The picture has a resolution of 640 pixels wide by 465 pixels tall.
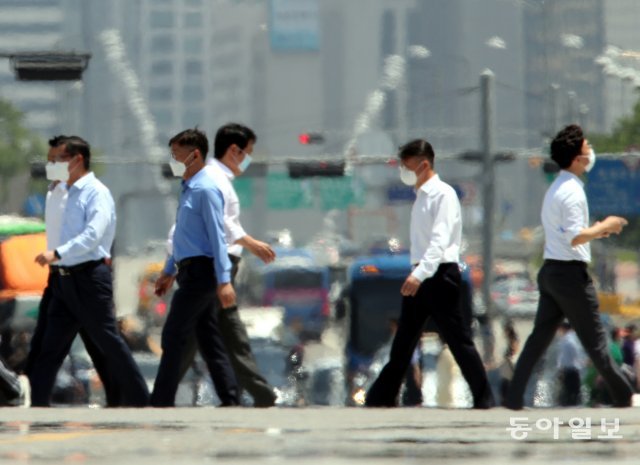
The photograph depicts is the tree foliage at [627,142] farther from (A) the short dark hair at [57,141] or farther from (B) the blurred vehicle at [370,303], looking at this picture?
(A) the short dark hair at [57,141]

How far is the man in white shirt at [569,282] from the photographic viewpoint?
10.7 m

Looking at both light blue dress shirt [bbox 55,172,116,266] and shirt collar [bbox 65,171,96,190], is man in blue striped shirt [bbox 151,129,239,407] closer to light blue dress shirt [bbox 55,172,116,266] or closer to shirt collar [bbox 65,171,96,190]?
light blue dress shirt [bbox 55,172,116,266]

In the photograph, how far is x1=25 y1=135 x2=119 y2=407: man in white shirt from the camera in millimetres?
11172

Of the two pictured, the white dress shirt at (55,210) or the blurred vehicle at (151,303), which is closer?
the white dress shirt at (55,210)

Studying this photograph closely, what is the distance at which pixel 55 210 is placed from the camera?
11.5m

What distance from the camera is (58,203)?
11477mm

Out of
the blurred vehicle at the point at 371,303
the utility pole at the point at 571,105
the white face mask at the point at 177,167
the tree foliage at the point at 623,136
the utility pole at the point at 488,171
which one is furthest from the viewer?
the tree foliage at the point at 623,136

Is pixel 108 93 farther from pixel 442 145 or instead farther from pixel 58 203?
pixel 58 203

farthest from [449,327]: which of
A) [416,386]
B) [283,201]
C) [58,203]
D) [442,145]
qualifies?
[442,145]

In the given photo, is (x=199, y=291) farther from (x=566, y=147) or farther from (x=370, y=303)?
(x=370, y=303)

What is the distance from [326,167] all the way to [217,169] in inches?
1430

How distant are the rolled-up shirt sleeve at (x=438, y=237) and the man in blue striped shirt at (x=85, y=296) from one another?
1598mm

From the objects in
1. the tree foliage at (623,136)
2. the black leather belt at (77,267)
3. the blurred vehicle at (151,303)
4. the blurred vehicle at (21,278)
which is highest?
the tree foliage at (623,136)

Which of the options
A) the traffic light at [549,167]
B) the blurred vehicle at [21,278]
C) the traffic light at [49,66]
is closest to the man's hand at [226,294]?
the traffic light at [49,66]
